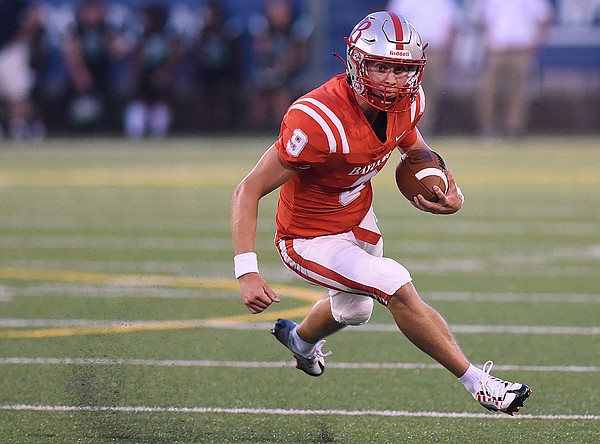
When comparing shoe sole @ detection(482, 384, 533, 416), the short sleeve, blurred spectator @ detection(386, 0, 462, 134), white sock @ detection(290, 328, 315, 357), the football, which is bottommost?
blurred spectator @ detection(386, 0, 462, 134)

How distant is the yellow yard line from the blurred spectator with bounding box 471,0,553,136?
9.83 m

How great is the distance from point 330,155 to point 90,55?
14.6 metres

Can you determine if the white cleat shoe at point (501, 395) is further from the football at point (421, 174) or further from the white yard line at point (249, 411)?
the football at point (421, 174)

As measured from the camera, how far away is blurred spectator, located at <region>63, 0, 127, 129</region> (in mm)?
18734

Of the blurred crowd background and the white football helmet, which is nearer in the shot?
the white football helmet

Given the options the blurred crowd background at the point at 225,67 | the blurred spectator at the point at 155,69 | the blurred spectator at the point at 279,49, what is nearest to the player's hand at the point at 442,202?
the blurred crowd background at the point at 225,67

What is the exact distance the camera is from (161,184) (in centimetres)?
1348

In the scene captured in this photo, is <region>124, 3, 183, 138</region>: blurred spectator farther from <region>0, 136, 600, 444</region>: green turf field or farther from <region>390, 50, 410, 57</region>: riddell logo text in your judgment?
<region>390, 50, 410, 57</region>: riddell logo text

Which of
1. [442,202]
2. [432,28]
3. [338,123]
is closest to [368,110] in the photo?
[338,123]

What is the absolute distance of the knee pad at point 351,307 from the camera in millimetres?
4969

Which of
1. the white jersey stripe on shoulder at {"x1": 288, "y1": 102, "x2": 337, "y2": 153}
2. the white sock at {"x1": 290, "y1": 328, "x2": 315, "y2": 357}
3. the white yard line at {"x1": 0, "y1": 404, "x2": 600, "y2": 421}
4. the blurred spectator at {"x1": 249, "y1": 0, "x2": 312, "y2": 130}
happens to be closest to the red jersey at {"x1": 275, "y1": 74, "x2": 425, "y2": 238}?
the white jersey stripe on shoulder at {"x1": 288, "y1": 102, "x2": 337, "y2": 153}

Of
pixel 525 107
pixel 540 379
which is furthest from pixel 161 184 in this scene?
pixel 540 379

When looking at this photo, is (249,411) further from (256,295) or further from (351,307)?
(256,295)

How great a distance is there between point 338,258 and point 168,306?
2.54 meters
